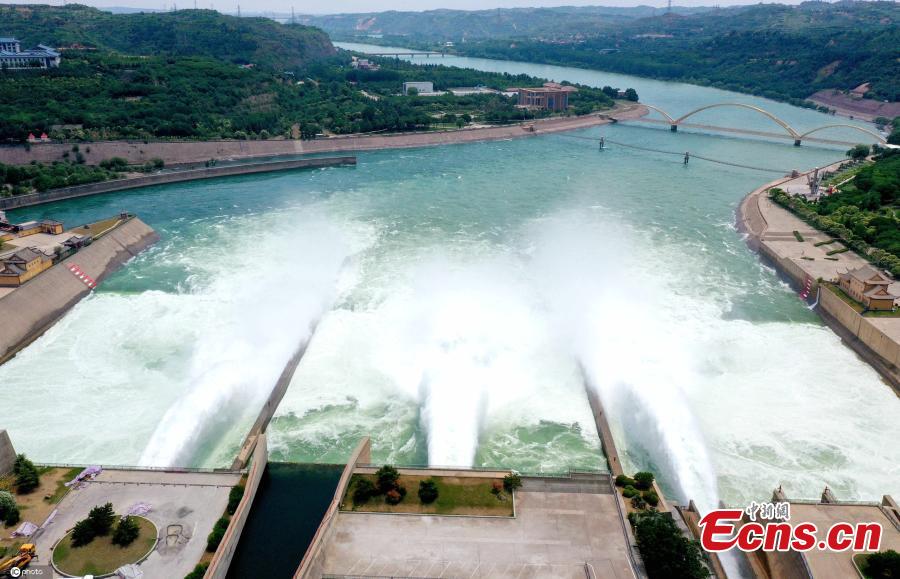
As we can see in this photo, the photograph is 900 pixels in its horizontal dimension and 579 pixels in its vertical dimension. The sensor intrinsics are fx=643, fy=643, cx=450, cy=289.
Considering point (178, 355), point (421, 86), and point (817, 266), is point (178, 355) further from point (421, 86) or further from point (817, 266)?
point (421, 86)

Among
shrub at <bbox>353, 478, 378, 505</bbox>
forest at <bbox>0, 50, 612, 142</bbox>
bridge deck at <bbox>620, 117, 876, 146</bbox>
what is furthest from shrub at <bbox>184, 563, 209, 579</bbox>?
bridge deck at <bbox>620, 117, 876, 146</bbox>

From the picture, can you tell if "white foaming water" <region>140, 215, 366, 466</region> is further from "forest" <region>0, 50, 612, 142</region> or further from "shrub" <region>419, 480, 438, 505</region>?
"forest" <region>0, 50, 612, 142</region>

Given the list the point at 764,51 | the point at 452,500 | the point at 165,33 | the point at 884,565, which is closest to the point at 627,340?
the point at 452,500

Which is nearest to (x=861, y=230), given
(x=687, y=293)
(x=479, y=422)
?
(x=687, y=293)

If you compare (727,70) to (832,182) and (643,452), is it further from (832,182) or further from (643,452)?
(643,452)

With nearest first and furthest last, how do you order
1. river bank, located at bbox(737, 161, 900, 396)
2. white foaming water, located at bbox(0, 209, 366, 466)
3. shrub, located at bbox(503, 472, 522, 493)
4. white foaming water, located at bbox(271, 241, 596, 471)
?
shrub, located at bbox(503, 472, 522, 493)
white foaming water, located at bbox(0, 209, 366, 466)
white foaming water, located at bbox(271, 241, 596, 471)
river bank, located at bbox(737, 161, 900, 396)

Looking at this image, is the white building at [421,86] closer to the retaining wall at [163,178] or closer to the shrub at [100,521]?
the retaining wall at [163,178]
